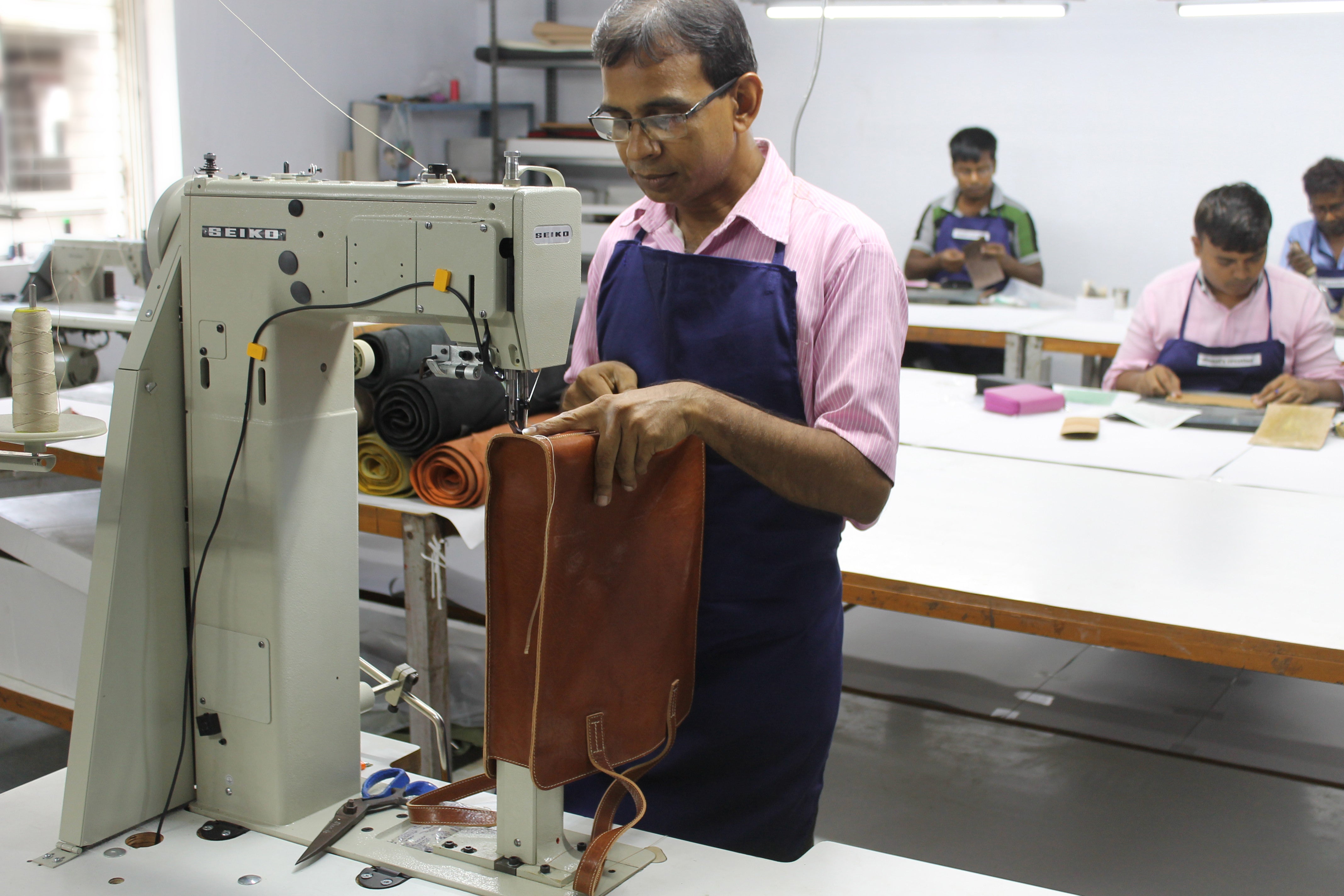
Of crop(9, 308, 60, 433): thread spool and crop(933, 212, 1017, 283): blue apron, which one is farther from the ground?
crop(933, 212, 1017, 283): blue apron

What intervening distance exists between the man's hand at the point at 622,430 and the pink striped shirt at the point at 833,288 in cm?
27

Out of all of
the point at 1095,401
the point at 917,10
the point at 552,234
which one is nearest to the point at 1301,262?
the point at 917,10

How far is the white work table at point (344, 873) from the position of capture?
0.99 metres

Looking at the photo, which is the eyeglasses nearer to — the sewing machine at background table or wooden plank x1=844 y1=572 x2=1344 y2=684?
the sewing machine at background table

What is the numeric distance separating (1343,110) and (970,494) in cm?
455

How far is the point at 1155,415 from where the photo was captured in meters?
3.19

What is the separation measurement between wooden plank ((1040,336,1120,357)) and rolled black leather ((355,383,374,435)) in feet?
9.69

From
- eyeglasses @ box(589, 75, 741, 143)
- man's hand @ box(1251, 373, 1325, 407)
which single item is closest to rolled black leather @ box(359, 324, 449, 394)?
eyeglasses @ box(589, 75, 741, 143)

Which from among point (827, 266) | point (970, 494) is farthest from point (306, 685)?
point (970, 494)

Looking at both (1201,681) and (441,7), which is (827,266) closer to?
(1201,681)

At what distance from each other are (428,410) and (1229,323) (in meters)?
2.64

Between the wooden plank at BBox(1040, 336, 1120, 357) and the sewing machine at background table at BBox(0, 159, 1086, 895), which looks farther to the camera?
the wooden plank at BBox(1040, 336, 1120, 357)

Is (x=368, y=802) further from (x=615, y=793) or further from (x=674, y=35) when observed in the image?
(x=674, y=35)

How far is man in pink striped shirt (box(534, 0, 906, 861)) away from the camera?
1214mm
